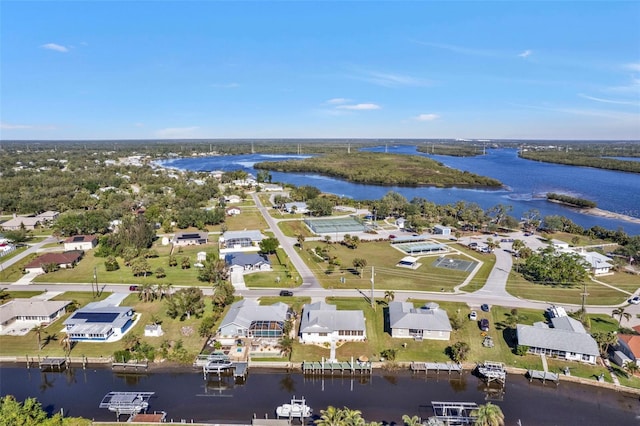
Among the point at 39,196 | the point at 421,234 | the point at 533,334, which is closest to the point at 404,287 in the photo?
the point at 533,334

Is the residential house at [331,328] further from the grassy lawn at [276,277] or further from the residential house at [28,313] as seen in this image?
the residential house at [28,313]

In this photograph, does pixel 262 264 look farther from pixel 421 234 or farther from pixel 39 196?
pixel 39 196

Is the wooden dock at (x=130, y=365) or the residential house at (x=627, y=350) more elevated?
the residential house at (x=627, y=350)

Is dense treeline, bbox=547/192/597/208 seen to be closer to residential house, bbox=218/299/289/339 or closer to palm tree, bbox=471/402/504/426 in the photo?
residential house, bbox=218/299/289/339

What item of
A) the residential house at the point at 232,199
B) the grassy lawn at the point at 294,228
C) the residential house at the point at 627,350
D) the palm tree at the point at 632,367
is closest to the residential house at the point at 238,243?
the grassy lawn at the point at 294,228

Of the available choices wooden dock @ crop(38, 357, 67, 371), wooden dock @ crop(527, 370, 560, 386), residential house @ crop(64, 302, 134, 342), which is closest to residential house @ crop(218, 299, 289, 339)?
residential house @ crop(64, 302, 134, 342)

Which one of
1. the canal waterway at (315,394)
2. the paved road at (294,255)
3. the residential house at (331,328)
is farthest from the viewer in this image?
the paved road at (294,255)

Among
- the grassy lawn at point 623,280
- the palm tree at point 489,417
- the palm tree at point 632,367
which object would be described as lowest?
the palm tree at point 632,367
